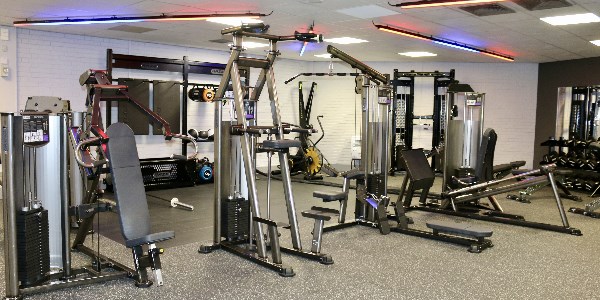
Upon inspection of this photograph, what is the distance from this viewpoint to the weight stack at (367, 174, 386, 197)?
6155 millimetres

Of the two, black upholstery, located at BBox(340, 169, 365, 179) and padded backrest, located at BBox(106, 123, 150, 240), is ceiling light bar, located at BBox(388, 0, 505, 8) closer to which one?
black upholstery, located at BBox(340, 169, 365, 179)

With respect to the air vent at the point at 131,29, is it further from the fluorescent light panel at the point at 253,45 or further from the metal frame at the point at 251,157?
the metal frame at the point at 251,157

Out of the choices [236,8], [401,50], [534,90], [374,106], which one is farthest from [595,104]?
[236,8]

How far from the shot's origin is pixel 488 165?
7.10 m

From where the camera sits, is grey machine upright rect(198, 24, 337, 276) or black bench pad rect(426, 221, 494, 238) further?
black bench pad rect(426, 221, 494, 238)

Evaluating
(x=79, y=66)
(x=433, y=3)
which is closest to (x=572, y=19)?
(x=433, y=3)

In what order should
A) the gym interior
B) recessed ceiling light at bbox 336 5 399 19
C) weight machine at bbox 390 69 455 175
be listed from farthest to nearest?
weight machine at bbox 390 69 455 175 → recessed ceiling light at bbox 336 5 399 19 → the gym interior

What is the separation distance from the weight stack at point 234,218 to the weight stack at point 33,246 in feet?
5.56

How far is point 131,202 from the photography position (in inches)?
153

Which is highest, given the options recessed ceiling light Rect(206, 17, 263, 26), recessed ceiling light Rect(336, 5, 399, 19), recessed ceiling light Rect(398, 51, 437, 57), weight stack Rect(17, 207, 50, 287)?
recessed ceiling light Rect(398, 51, 437, 57)

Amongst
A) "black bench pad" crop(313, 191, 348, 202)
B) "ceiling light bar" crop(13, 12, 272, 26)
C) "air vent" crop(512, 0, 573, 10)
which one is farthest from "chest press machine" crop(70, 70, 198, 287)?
"air vent" crop(512, 0, 573, 10)

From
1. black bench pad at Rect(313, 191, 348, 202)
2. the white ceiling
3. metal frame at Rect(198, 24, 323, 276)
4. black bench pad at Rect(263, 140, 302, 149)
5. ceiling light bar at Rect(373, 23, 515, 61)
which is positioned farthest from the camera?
ceiling light bar at Rect(373, 23, 515, 61)

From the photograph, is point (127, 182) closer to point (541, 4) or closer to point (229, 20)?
point (229, 20)

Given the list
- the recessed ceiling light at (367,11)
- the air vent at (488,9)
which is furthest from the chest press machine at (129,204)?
the air vent at (488,9)
